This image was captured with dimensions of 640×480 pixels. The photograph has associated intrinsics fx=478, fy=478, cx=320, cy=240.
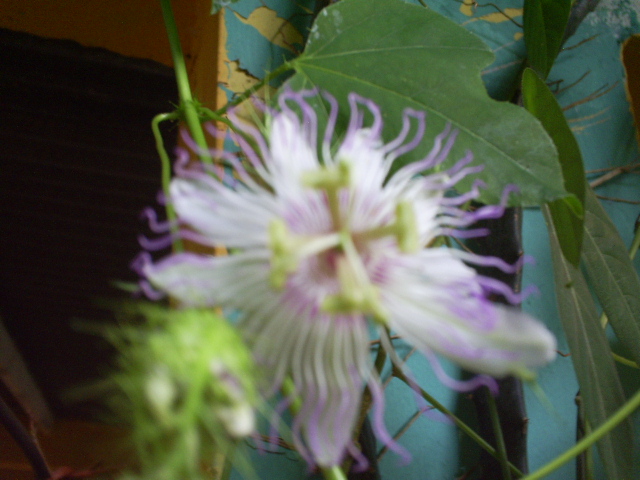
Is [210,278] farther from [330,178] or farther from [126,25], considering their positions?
[126,25]

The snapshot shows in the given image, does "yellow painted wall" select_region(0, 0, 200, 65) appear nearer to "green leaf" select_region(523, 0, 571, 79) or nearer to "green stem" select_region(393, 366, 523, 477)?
"green leaf" select_region(523, 0, 571, 79)

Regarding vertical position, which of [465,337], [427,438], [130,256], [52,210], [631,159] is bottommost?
[427,438]

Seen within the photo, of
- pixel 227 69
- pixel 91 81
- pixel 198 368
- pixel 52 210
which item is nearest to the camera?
pixel 198 368

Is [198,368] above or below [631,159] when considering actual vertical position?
below

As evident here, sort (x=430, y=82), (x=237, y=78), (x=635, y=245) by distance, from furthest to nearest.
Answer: (x=635, y=245) < (x=237, y=78) < (x=430, y=82)

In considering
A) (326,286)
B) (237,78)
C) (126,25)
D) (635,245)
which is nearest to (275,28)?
(237,78)

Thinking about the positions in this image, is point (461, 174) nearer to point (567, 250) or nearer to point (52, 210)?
point (567, 250)

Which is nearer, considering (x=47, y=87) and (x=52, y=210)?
(x=47, y=87)

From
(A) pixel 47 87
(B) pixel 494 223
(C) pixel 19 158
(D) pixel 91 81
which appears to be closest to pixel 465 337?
(B) pixel 494 223

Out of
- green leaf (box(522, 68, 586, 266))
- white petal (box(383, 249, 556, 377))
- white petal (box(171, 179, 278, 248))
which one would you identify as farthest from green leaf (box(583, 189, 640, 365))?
white petal (box(171, 179, 278, 248))
